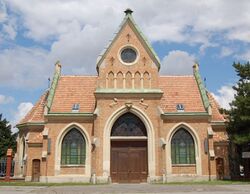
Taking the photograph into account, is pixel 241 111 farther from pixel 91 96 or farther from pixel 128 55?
pixel 91 96

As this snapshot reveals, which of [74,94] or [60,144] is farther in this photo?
[74,94]

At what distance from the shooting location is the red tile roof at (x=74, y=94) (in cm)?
3299

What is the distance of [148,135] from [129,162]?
9.85 feet

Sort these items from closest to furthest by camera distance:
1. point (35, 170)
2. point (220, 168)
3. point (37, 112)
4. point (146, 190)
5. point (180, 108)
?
point (146, 190), point (220, 168), point (35, 170), point (180, 108), point (37, 112)

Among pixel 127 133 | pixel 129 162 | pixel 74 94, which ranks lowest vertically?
pixel 129 162

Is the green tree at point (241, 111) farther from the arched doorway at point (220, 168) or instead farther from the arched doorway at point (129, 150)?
the arched doorway at point (129, 150)

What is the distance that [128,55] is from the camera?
3186 centimetres

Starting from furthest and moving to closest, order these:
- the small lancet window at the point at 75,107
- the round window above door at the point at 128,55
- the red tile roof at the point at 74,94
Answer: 1. the red tile roof at the point at 74,94
2. the small lancet window at the point at 75,107
3. the round window above door at the point at 128,55

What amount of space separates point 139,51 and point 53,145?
38.8 ft

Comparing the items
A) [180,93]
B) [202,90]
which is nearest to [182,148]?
[180,93]

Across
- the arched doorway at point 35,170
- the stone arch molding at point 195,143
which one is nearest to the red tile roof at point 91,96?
the stone arch molding at point 195,143

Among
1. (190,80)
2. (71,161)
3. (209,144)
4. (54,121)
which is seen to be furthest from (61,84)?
(209,144)

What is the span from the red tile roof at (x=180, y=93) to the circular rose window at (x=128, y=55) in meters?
5.43

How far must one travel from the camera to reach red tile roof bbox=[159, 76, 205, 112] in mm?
33062
